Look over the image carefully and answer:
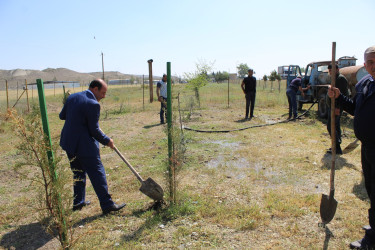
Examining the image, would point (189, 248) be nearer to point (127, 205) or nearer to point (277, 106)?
point (127, 205)

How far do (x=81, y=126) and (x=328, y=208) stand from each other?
304 cm

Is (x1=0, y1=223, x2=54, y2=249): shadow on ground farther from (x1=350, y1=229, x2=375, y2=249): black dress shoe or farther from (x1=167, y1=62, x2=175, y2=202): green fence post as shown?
(x1=350, y1=229, x2=375, y2=249): black dress shoe

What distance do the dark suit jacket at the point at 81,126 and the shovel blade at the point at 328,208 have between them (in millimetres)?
2664

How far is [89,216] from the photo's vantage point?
10.9ft

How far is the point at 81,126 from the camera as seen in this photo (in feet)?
10.3

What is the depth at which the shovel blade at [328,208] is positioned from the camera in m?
2.82

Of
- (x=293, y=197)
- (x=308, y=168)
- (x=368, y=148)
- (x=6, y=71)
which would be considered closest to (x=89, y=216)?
(x=293, y=197)

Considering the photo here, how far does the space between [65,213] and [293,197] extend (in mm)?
2943

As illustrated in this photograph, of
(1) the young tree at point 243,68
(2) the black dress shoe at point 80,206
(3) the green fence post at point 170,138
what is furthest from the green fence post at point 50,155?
(1) the young tree at point 243,68

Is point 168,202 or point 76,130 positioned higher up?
point 76,130

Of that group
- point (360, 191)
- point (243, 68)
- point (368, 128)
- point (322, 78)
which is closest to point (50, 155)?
point (368, 128)

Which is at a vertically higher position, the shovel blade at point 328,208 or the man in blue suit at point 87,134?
the man in blue suit at point 87,134

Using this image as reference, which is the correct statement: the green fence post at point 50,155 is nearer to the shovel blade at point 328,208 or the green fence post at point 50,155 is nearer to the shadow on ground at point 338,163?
the shovel blade at point 328,208

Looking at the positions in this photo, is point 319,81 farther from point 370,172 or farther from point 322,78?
→ point 370,172
